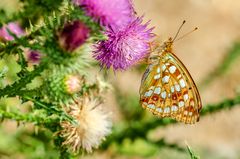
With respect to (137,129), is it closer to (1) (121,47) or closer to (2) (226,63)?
(2) (226,63)

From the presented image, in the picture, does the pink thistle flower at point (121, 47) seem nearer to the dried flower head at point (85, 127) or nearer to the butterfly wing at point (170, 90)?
the dried flower head at point (85, 127)

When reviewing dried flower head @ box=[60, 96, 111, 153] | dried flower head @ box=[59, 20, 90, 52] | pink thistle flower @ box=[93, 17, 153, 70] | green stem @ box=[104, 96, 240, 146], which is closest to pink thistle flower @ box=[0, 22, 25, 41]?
dried flower head @ box=[60, 96, 111, 153]

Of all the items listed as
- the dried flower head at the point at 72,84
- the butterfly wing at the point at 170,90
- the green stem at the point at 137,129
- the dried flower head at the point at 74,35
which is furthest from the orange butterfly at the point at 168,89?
the dried flower head at the point at 74,35

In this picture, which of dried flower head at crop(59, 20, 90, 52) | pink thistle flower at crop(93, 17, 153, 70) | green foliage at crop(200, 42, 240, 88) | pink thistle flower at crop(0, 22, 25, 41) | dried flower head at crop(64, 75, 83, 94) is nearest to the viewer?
dried flower head at crop(59, 20, 90, 52)

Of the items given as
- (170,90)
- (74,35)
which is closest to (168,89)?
(170,90)

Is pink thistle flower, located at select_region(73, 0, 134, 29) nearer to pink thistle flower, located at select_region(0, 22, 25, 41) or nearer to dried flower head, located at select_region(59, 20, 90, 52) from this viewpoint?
dried flower head, located at select_region(59, 20, 90, 52)

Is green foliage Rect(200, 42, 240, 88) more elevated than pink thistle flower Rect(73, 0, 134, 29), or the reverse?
green foliage Rect(200, 42, 240, 88)

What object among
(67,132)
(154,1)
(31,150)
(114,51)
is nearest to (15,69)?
(31,150)
